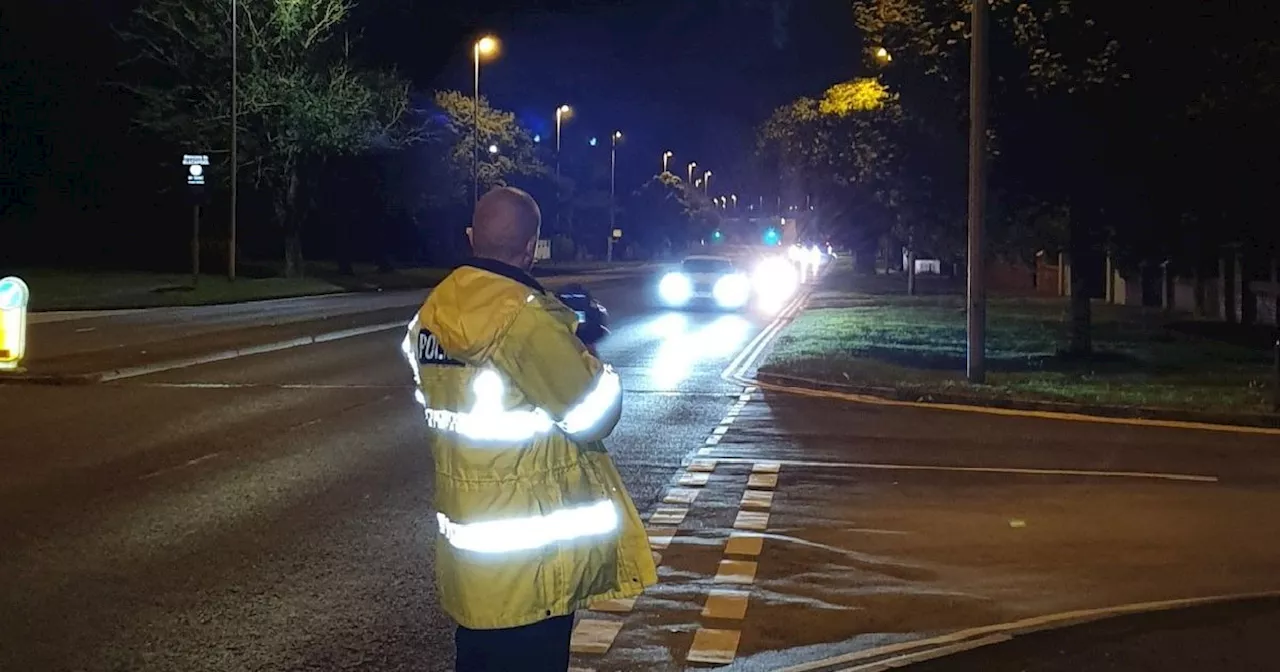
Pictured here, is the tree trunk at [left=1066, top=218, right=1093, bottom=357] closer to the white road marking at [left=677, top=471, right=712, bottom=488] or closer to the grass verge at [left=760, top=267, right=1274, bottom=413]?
the grass verge at [left=760, top=267, right=1274, bottom=413]

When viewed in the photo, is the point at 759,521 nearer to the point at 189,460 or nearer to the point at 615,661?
the point at 615,661

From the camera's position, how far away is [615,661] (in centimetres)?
675

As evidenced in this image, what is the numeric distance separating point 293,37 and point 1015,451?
41654 mm

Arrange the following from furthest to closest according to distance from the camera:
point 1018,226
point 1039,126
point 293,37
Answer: point 293,37, point 1018,226, point 1039,126

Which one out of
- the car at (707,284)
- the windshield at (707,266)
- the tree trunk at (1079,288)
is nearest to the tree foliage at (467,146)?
the car at (707,284)

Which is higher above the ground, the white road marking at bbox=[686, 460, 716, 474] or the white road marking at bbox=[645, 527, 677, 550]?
the white road marking at bbox=[686, 460, 716, 474]

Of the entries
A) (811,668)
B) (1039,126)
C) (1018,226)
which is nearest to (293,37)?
(1018,226)

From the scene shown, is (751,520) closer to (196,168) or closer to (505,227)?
(505,227)

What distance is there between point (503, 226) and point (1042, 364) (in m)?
19.5

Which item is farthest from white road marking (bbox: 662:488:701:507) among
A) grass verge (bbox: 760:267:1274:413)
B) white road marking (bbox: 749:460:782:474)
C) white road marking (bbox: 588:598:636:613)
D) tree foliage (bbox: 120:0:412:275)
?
tree foliage (bbox: 120:0:412:275)

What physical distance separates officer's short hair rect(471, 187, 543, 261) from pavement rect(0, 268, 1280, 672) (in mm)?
2983

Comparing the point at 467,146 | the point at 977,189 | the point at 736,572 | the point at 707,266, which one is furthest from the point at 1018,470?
the point at 467,146

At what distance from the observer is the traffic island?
1730cm

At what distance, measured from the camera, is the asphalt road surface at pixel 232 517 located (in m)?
7.04
